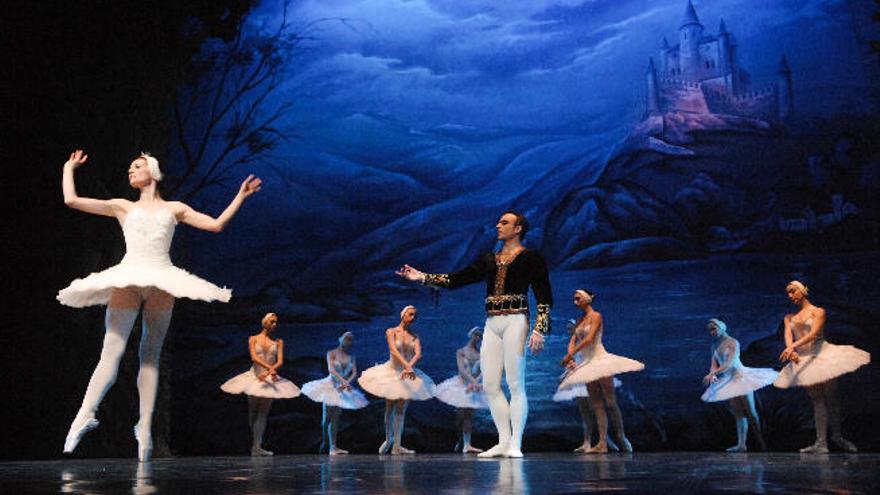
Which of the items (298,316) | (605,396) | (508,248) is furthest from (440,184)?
(508,248)

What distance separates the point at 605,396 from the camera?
27.2ft

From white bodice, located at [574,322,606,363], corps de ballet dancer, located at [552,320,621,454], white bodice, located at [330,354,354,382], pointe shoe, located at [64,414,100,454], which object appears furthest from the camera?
white bodice, located at [330,354,354,382]

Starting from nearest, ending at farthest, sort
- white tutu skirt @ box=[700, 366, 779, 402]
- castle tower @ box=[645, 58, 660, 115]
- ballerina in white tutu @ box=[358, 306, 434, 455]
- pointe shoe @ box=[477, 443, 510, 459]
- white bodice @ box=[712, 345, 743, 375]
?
pointe shoe @ box=[477, 443, 510, 459] < white tutu skirt @ box=[700, 366, 779, 402] < white bodice @ box=[712, 345, 743, 375] < ballerina in white tutu @ box=[358, 306, 434, 455] < castle tower @ box=[645, 58, 660, 115]

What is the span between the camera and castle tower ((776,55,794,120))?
10844 mm

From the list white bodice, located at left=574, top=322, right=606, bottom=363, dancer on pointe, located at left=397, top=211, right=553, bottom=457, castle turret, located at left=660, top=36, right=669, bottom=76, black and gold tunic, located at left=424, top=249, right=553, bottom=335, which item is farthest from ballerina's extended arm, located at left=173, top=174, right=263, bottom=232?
castle turret, located at left=660, top=36, right=669, bottom=76

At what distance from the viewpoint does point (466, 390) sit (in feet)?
30.9

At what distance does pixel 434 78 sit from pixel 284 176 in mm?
2250

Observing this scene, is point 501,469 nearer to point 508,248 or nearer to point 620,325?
point 508,248

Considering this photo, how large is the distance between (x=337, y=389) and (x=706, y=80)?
5.49m

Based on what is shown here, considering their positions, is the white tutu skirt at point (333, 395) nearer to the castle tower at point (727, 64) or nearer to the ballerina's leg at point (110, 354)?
the ballerina's leg at point (110, 354)

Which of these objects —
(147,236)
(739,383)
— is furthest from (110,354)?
(739,383)

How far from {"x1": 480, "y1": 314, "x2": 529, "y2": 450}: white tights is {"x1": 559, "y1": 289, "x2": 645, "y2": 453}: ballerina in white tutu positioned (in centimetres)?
246

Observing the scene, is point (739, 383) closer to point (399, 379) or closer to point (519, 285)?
point (399, 379)

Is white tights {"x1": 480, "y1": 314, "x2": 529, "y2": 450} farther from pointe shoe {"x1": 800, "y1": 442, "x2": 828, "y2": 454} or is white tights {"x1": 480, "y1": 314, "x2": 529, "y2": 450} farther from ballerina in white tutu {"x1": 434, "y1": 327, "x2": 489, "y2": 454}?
ballerina in white tutu {"x1": 434, "y1": 327, "x2": 489, "y2": 454}
